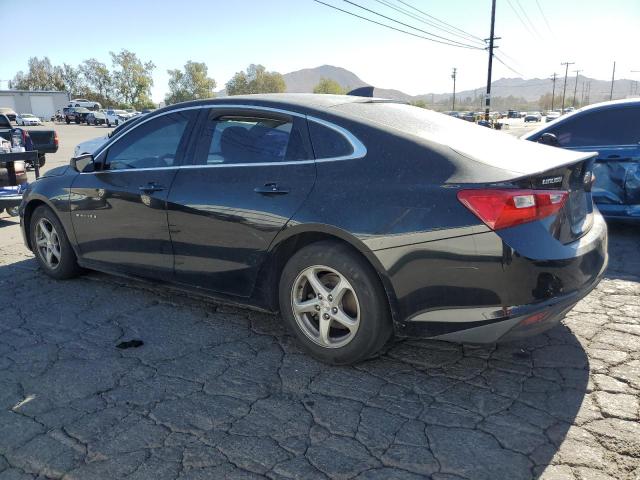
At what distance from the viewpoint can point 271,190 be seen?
326 cm

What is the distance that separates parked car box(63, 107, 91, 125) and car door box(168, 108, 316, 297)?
207 ft

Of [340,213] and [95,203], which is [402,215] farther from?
[95,203]

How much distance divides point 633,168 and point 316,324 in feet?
15.4

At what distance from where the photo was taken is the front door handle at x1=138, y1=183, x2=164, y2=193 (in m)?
3.84

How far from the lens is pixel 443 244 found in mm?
2695

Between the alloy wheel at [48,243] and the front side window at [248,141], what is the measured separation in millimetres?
2131

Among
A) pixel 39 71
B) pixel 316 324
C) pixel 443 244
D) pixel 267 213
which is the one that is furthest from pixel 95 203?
pixel 39 71

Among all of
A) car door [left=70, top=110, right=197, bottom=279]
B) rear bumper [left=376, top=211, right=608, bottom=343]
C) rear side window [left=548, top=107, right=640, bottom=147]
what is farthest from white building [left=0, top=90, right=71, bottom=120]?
rear bumper [left=376, top=211, right=608, bottom=343]

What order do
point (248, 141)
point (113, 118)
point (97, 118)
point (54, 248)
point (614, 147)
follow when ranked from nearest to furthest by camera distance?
point (248, 141)
point (54, 248)
point (614, 147)
point (113, 118)
point (97, 118)

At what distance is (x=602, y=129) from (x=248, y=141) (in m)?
4.75

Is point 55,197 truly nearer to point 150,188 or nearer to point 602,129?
point 150,188

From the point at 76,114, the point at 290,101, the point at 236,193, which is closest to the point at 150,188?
the point at 236,193

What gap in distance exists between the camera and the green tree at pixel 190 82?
12525 cm

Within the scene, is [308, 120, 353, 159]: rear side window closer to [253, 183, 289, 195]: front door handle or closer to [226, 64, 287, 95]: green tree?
[253, 183, 289, 195]: front door handle
